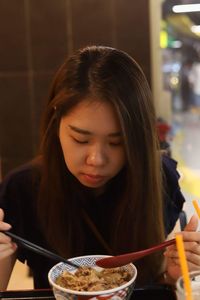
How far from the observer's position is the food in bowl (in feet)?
2.37

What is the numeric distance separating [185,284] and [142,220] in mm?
432

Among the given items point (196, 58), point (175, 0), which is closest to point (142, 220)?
point (175, 0)

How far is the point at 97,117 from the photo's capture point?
0.93 meters

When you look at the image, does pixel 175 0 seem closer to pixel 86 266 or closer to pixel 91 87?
pixel 91 87

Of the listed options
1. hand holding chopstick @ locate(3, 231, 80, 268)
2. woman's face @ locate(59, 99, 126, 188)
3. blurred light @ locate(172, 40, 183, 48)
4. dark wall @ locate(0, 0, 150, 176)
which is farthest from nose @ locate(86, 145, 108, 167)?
blurred light @ locate(172, 40, 183, 48)

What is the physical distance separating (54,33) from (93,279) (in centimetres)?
232

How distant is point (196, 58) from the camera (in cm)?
738

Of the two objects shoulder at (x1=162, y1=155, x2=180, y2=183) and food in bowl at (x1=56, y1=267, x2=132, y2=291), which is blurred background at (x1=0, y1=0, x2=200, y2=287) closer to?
shoulder at (x1=162, y1=155, x2=180, y2=183)

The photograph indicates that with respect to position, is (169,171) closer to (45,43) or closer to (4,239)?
(4,239)

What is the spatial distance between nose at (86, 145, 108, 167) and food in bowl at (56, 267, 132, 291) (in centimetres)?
23

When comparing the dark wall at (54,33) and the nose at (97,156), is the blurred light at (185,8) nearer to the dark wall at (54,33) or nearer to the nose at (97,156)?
the dark wall at (54,33)

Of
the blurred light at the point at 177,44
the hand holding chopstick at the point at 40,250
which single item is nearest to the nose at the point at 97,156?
the hand holding chopstick at the point at 40,250

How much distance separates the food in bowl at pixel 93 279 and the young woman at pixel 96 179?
16cm

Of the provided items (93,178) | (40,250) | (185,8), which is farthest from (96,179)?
(185,8)
